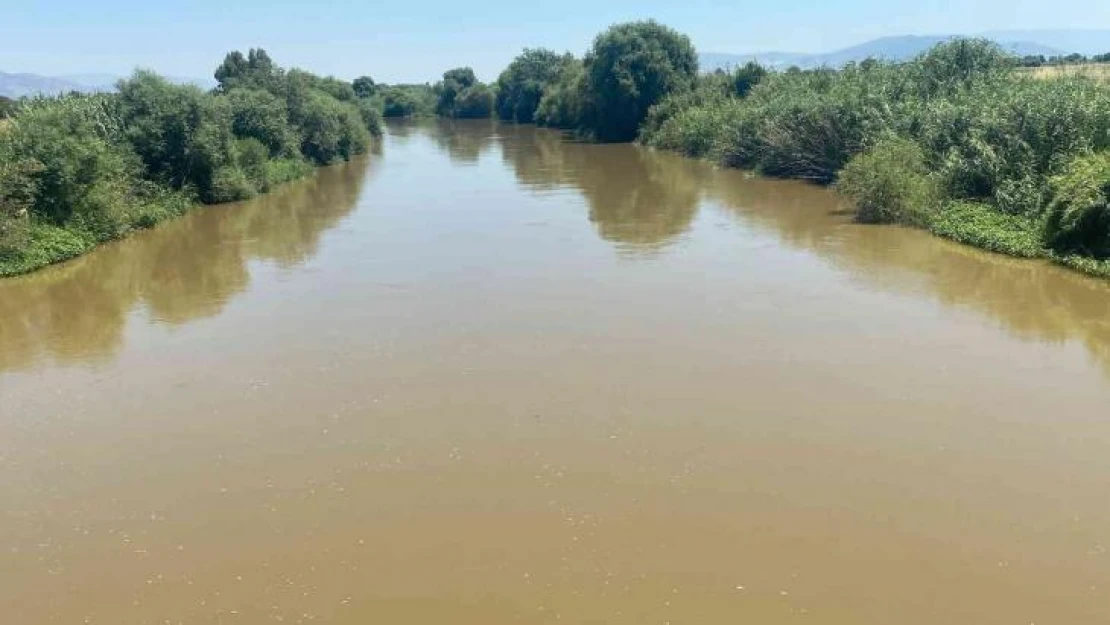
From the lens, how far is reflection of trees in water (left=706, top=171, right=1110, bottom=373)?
15.9 m

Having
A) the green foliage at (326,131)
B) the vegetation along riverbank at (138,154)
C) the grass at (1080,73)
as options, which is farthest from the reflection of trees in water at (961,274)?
the green foliage at (326,131)

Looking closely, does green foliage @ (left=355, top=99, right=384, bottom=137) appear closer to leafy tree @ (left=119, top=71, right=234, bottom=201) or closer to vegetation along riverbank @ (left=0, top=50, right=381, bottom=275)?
vegetation along riverbank @ (left=0, top=50, right=381, bottom=275)

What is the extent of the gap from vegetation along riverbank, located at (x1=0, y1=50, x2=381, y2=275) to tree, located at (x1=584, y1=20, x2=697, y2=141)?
19.7 m

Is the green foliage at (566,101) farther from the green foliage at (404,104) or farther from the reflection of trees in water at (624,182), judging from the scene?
the green foliage at (404,104)

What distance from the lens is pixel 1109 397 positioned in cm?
1234

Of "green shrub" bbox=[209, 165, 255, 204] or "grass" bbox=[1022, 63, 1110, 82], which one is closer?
"grass" bbox=[1022, 63, 1110, 82]

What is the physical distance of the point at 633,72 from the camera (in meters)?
57.4

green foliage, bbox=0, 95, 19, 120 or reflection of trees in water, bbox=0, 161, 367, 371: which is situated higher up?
green foliage, bbox=0, 95, 19, 120

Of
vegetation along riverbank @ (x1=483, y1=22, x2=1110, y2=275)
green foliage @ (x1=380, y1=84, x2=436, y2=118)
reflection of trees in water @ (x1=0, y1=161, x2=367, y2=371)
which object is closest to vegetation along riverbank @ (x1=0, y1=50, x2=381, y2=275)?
reflection of trees in water @ (x1=0, y1=161, x2=367, y2=371)

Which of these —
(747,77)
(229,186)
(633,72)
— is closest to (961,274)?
(229,186)

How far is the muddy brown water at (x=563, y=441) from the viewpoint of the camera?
8.27 m

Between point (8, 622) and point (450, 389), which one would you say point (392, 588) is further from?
point (450, 389)

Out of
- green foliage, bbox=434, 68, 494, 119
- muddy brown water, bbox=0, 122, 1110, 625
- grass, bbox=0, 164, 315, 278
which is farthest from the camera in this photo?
green foliage, bbox=434, 68, 494, 119

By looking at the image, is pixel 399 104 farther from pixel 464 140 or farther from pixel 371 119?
pixel 464 140
